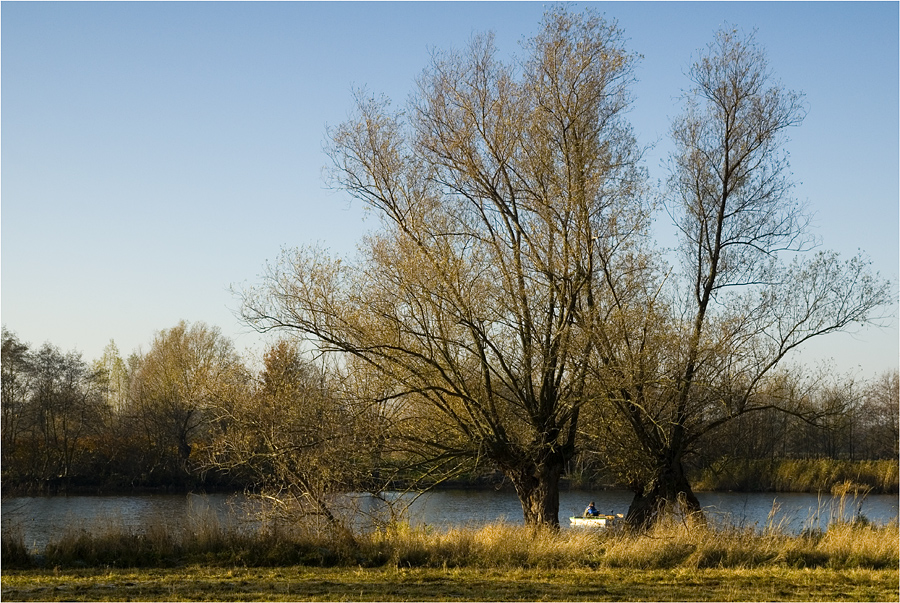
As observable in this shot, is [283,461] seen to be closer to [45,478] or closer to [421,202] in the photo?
[421,202]

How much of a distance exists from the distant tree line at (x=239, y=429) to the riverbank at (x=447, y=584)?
263 cm

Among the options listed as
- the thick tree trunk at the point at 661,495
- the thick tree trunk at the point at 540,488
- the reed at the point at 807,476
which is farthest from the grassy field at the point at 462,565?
the reed at the point at 807,476

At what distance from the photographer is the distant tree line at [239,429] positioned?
1288cm

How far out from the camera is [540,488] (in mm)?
14680

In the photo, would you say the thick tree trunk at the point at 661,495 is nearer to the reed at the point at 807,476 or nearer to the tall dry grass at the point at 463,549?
the tall dry grass at the point at 463,549

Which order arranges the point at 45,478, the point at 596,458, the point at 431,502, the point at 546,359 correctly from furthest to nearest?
1. the point at 45,478
2. the point at 431,502
3. the point at 596,458
4. the point at 546,359

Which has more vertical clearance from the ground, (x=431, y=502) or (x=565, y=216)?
(x=565, y=216)

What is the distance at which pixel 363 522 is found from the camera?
1290cm

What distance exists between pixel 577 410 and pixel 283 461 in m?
4.96

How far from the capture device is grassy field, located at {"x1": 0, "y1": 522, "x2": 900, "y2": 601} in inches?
351

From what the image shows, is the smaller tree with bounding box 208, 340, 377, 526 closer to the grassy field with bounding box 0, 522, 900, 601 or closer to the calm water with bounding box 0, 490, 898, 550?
the grassy field with bounding box 0, 522, 900, 601

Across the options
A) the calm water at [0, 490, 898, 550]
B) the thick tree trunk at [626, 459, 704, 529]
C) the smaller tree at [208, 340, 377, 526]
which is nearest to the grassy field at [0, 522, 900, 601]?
the smaller tree at [208, 340, 377, 526]

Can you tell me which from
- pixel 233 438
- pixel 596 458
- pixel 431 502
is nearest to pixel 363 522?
pixel 233 438

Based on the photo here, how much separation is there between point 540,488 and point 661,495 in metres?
2.53
